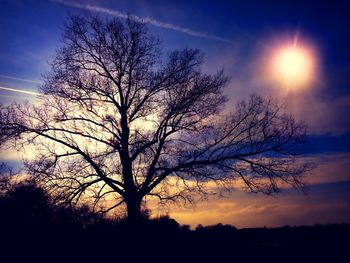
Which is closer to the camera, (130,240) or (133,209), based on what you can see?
(130,240)

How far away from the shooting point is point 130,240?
13.2m

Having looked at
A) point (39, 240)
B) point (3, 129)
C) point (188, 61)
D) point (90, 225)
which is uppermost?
point (188, 61)

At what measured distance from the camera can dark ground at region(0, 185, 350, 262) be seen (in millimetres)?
11008

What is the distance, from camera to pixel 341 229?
44.4 ft

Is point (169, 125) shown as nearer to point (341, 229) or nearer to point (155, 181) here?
point (155, 181)

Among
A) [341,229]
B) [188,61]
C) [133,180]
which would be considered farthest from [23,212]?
[341,229]

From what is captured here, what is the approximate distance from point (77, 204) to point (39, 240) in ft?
11.3

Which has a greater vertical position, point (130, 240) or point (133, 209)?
point (133, 209)

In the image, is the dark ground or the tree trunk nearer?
the dark ground

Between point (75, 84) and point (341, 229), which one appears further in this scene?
point (75, 84)

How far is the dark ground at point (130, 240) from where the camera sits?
11.0 meters

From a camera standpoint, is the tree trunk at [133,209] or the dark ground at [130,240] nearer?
the dark ground at [130,240]

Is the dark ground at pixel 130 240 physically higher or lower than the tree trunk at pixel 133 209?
lower

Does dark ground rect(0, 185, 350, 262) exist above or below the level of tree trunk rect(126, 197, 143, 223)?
below
